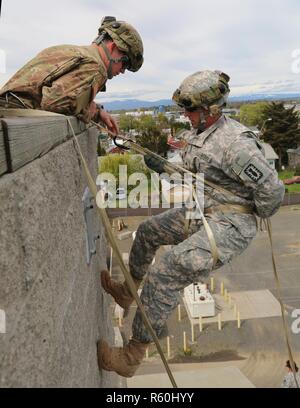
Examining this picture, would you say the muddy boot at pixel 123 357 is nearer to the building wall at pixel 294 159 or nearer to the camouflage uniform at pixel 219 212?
the camouflage uniform at pixel 219 212

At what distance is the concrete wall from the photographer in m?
1.51

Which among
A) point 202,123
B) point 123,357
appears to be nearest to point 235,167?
point 202,123

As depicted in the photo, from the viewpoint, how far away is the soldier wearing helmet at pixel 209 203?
12.7 ft

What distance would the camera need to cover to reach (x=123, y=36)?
4438 millimetres

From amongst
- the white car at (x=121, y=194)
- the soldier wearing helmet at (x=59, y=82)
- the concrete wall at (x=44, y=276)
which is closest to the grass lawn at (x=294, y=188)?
the white car at (x=121, y=194)

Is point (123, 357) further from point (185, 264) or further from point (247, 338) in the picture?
point (247, 338)

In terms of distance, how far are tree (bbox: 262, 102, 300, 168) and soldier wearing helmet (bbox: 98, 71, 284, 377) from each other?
167ft

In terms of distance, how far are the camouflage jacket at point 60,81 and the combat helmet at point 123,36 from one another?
23.2 inches

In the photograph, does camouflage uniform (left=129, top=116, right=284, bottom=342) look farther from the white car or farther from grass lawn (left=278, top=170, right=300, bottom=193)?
grass lawn (left=278, top=170, right=300, bottom=193)

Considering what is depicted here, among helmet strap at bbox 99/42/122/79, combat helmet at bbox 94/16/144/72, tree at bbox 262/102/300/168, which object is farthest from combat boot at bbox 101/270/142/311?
tree at bbox 262/102/300/168
